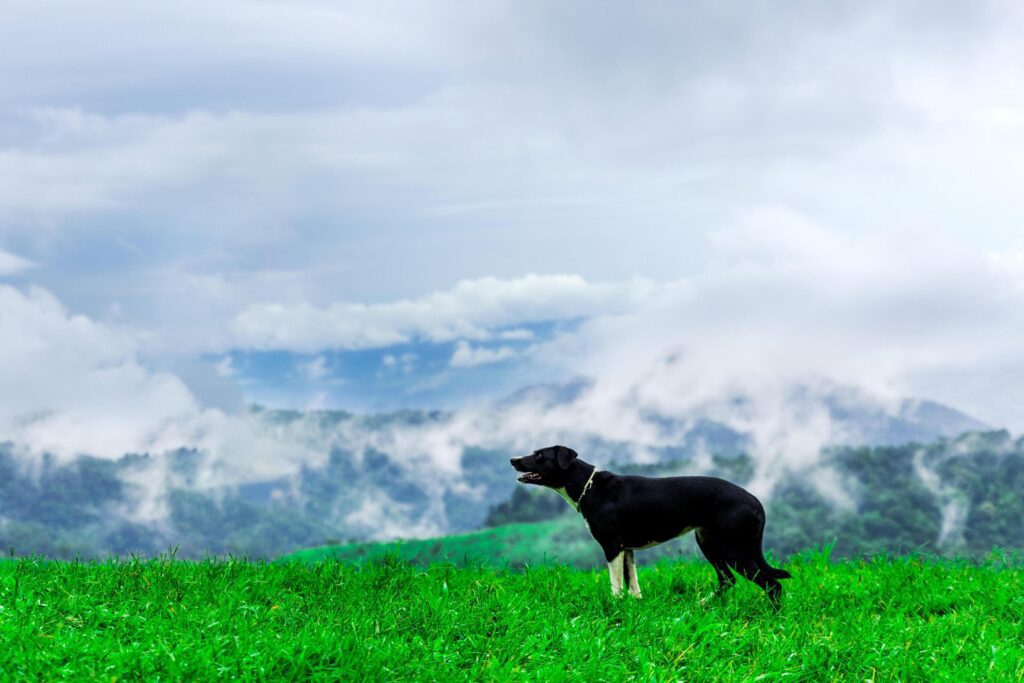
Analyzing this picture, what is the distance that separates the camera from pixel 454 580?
7.98 meters

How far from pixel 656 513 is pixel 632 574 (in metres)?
0.59

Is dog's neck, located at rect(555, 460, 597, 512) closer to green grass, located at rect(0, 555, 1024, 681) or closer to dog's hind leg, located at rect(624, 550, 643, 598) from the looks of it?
dog's hind leg, located at rect(624, 550, 643, 598)

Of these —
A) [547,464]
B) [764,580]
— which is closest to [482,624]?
[547,464]

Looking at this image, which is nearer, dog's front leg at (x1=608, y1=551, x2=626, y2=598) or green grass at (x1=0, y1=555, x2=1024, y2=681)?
green grass at (x1=0, y1=555, x2=1024, y2=681)

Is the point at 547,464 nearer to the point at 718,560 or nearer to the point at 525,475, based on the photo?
the point at 525,475

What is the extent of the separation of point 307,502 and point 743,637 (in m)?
67.5

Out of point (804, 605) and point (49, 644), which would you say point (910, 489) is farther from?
point (49, 644)

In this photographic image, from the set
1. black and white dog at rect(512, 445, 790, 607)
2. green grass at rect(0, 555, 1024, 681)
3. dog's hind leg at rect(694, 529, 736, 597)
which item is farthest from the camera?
dog's hind leg at rect(694, 529, 736, 597)

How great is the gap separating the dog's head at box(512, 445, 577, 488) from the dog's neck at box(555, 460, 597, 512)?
0.14 ft

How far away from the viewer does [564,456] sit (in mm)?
7469

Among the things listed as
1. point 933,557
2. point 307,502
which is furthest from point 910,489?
point 307,502

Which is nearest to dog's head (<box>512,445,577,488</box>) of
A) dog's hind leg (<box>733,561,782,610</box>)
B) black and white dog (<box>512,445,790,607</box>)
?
black and white dog (<box>512,445,790,607</box>)

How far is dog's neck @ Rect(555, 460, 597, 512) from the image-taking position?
7.46 m

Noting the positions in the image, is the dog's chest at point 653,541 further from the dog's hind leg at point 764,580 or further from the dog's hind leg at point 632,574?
the dog's hind leg at point 764,580
